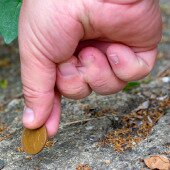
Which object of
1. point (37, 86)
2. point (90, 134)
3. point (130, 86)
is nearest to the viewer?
point (37, 86)

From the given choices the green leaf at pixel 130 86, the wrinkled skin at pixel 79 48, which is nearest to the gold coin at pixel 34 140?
the wrinkled skin at pixel 79 48

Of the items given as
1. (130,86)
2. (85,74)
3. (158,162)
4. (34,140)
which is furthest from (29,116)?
(130,86)

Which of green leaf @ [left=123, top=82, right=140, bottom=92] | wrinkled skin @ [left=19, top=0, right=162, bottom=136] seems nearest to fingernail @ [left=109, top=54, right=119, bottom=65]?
wrinkled skin @ [left=19, top=0, right=162, bottom=136]

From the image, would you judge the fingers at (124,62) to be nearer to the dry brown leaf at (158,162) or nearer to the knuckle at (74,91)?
the knuckle at (74,91)

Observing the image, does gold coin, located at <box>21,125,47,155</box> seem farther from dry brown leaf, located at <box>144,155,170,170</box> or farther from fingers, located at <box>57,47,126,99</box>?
dry brown leaf, located at <box>144,155,170,170</box>

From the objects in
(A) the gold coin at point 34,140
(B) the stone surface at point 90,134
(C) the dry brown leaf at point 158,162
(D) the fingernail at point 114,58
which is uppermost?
(D) the fingernail at point 114,58

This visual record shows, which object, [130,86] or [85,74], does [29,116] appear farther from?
[130,86]
